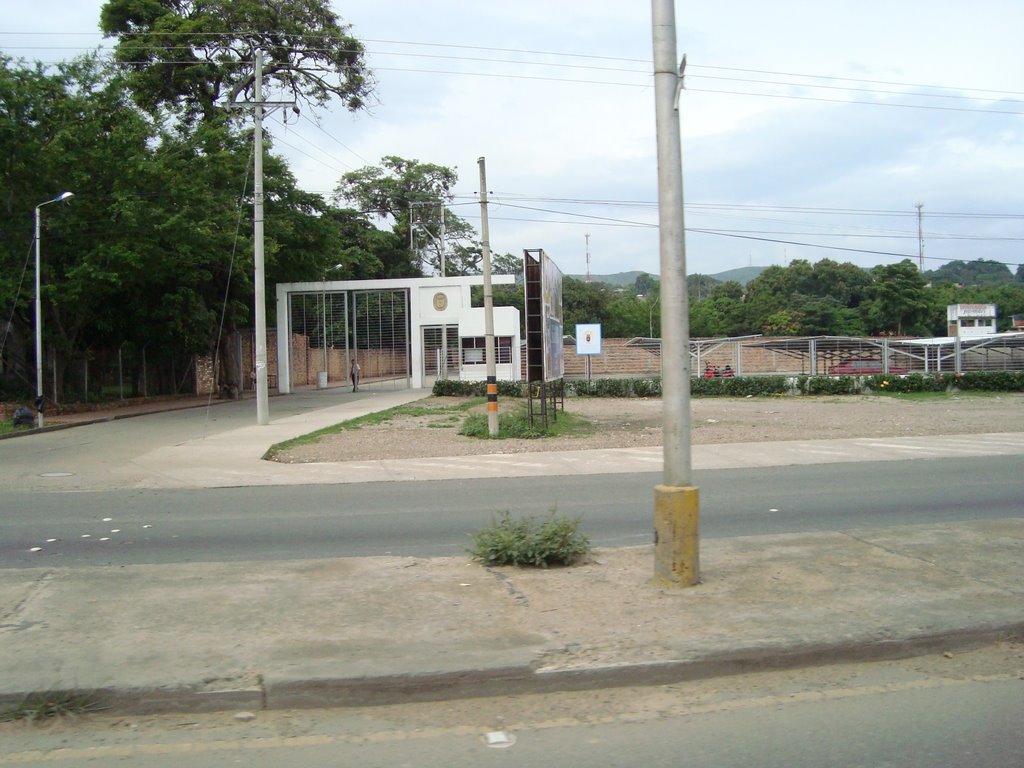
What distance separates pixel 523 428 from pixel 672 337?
14361mm

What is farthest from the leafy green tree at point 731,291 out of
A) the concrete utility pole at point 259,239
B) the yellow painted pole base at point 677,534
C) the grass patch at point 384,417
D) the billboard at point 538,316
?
the yellow painted pole base at point 677,534

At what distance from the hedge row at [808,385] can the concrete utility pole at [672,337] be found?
93.3 ft

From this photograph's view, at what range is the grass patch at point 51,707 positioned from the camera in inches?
185

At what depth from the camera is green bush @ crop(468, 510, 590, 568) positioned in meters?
7.40

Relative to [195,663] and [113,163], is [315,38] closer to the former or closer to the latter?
[113,163]

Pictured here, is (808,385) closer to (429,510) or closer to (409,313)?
(409,313)

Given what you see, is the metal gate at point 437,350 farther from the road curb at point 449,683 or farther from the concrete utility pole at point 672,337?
the road curb at point 449,683

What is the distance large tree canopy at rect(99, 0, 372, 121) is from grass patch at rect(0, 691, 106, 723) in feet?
124

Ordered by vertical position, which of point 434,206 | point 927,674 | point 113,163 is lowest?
point 927,674

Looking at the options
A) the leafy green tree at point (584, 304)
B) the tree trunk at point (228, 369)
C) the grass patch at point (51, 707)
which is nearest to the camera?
the grass patch at point (51, 707)

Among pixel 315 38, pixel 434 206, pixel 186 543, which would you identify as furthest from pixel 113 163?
pixel 434 206

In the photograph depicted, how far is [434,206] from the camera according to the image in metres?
66.6

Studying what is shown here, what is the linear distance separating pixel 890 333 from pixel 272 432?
65843 millimetres

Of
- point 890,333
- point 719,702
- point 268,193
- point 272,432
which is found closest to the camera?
point 719,702
